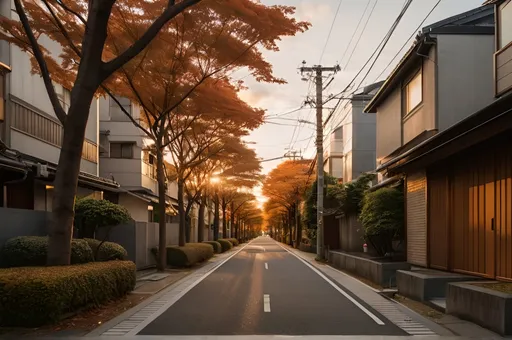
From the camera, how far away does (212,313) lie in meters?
10.5

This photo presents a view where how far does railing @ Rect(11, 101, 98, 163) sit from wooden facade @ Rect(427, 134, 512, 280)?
14.7m

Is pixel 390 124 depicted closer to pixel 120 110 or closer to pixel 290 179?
pixel 120 110

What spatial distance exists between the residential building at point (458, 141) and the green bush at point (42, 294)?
29.5ft

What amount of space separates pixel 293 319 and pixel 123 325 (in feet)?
10.6

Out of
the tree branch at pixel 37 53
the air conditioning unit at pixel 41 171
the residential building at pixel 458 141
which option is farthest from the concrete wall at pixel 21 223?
the residential building at pixel 458 141

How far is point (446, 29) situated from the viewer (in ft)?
55.8

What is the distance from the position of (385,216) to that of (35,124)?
14.3 metres

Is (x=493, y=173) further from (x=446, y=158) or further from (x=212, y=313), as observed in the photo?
(x=212, y=313)

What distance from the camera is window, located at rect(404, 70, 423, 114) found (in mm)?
18734

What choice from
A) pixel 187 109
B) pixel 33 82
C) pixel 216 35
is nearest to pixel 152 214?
pixel 187 109

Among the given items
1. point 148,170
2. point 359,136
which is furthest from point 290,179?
point 148,170

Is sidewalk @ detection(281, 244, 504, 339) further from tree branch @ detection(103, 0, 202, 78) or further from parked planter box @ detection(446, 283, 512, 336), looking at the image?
tree branch @ detection(103, 0, 202, 78)

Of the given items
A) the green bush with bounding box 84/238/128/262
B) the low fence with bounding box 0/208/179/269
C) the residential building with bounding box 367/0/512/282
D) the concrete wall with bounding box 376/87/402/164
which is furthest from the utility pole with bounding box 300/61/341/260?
the green bush with bounding box 84/238/128/262

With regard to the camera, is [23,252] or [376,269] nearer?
[23,252]
